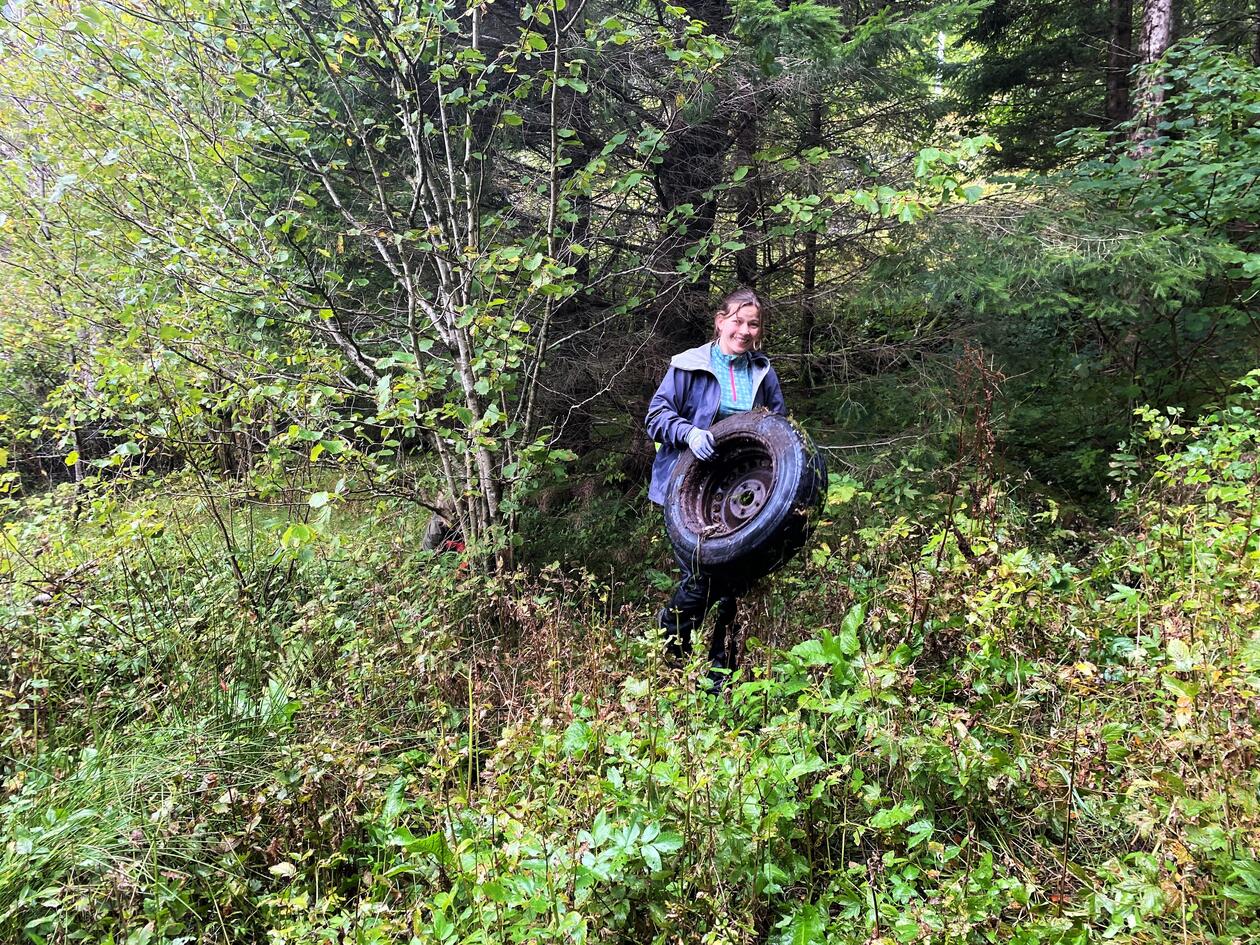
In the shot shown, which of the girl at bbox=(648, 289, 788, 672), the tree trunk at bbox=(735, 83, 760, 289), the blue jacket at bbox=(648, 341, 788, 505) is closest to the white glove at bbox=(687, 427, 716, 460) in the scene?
the girl at bbox=(648, 289, 788, 672)

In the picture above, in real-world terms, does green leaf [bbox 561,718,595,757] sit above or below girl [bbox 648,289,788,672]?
below

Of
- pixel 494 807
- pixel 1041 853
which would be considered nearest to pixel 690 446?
pixel 494 807

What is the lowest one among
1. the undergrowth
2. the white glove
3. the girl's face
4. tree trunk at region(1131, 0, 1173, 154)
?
the undergrowth

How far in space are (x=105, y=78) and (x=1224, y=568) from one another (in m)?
6.65

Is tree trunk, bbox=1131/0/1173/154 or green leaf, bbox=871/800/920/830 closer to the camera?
green leaf, bbox=871/800/920/830

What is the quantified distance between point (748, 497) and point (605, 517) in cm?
276

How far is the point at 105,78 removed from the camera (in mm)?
3998

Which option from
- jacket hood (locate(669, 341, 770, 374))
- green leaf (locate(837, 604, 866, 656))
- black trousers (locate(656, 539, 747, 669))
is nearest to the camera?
green leaf (locate(837, 604, 866, 656))

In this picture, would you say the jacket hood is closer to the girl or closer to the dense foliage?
the girl

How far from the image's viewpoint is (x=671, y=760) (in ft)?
7.01

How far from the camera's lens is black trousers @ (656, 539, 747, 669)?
313 cm

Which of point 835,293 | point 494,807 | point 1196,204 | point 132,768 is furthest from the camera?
point 835,293

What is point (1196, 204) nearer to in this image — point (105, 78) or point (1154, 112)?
point (1154, 112)

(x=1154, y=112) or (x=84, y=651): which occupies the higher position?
(x=1154, y=112)
